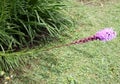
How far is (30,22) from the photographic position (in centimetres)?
368

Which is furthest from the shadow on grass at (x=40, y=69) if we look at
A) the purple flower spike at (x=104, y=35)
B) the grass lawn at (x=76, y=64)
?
the purple flower spike at (x=104, y=35)

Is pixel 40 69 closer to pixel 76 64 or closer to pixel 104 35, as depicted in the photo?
pixel 76 64

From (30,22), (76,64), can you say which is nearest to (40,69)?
(76,64)

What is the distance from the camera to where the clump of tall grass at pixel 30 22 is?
342 centimetres

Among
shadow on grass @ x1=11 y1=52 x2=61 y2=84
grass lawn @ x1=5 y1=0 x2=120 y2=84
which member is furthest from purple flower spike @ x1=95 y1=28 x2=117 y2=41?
shadow on grass @ x1=11 y1=52 x2=61 y2=84

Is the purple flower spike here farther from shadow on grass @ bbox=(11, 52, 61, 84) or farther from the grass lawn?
shadow on grass @ bbox=(11, 52, 61, 84)

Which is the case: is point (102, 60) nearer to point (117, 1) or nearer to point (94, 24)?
point (94, 24)

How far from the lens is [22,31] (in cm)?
378

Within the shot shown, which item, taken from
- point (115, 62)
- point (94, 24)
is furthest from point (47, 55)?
point (94, 24)

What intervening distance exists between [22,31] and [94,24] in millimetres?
1299

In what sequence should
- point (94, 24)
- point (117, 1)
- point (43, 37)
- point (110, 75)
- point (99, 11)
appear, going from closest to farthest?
point (110, 75) → point (43, 37) → point (94, 24) → point (99, 11) → point (117, 1)

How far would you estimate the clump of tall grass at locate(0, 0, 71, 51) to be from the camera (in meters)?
3.42

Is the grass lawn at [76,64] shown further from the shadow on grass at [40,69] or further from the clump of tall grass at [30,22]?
the clump of tall grass at [30,22]

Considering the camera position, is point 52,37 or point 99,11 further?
point 99,11
